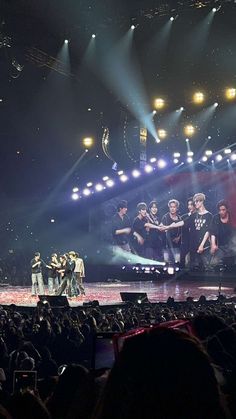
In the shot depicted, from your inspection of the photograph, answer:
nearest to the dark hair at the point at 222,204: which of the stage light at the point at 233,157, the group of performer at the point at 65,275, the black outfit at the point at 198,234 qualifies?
the black outfit at the point at 198,234

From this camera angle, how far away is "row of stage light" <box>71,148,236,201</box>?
28.3 metres

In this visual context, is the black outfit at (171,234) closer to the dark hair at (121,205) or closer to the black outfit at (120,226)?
the black outfit at (120,226)

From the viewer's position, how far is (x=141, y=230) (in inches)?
1209

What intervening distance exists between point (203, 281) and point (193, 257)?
1.53 meters

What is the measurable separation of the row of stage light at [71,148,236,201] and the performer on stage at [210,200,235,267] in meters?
2.48

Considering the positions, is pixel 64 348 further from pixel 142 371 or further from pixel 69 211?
pixel 69 211

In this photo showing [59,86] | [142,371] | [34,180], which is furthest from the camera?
[34,180]

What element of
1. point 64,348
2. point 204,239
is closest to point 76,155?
point 204,239

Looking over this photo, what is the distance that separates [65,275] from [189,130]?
41.2 feet

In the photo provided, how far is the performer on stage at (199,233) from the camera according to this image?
28359 mm

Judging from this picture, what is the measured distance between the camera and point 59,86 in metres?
27.1

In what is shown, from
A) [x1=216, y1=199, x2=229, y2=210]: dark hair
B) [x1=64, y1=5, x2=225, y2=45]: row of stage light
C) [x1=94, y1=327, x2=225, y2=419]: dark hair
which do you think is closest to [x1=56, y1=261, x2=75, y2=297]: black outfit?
[x1=64, y1=5, x2=225, y2=45]: row of stage light

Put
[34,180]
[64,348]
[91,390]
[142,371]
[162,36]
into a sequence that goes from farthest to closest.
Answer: [34,180] < [162,36] < [64,348] < [91,390] < [142,371]

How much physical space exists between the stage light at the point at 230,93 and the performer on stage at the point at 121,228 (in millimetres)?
9048
